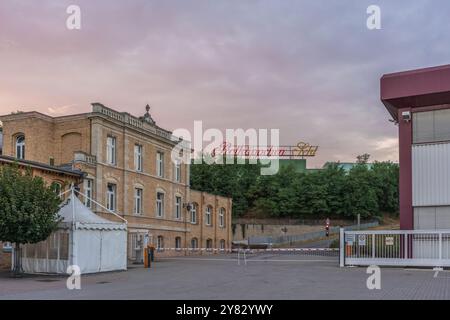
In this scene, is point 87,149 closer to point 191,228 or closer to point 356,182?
point 191,228

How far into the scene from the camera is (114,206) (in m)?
36.9

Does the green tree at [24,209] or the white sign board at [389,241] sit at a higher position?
the green tree at [24,209]

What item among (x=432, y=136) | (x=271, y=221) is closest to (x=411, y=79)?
(x=432, y=136)

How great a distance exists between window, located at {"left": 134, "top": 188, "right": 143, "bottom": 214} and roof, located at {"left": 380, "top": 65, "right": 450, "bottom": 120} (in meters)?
19.0

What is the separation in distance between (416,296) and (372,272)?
26.6 ft

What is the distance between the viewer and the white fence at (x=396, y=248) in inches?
978

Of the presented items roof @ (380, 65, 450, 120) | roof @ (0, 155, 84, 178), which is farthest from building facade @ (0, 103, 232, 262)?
roof @ (380, 65, 450, 120)

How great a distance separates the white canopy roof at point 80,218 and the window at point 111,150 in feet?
33.8

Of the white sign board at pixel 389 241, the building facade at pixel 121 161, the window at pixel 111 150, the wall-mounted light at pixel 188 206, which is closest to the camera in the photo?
the white sign board at pixel 389 241

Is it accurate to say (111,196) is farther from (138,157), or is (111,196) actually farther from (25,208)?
(25,208)

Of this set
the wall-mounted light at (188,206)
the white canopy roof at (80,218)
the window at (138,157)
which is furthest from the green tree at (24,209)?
the wall-mounted light at (188,206)

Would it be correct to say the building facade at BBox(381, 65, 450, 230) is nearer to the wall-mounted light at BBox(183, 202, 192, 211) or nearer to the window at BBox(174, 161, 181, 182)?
the window at BBox(174, 161, 181, 182)

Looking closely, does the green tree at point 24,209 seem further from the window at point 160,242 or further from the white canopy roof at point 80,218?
the window at point 160,242

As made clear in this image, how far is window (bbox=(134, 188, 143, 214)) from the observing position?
39500mm
